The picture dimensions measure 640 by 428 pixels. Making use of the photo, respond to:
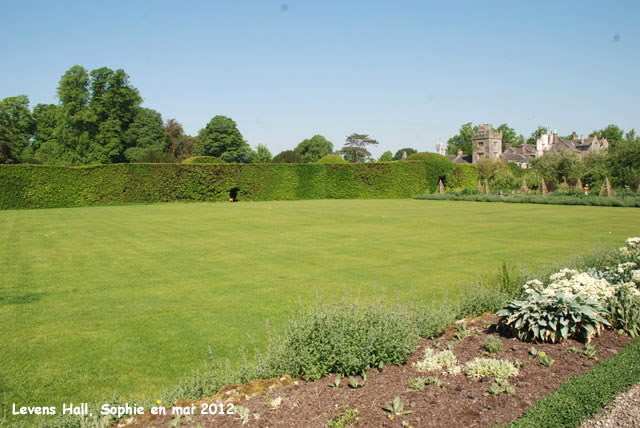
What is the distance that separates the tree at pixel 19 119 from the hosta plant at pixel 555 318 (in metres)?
63.7

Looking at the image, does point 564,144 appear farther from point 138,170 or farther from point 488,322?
point 488,322

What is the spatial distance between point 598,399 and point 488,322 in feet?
6.17

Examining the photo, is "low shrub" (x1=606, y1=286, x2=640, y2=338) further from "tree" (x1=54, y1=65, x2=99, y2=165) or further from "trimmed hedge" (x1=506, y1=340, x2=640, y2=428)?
"tree" (x1=54, y1=65, x2=99, y2=165)

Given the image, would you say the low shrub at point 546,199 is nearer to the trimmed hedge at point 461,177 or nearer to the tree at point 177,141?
the trimmed hedge at point 461,177

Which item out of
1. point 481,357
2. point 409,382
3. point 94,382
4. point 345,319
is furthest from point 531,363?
point 94,382

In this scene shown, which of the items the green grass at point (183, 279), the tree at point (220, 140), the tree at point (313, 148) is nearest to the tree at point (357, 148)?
the tree at point (313, 148)

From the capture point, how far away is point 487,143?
8356 centimetres

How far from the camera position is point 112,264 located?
973cm

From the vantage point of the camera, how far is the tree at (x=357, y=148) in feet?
363

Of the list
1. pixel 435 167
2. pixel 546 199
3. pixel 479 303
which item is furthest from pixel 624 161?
pixel 479 303

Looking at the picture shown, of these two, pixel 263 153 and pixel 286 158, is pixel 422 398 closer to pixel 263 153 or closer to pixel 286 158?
pixel 286 158

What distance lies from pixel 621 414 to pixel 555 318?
4.24 ft

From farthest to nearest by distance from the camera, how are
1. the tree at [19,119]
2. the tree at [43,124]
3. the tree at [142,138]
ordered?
the tree at [43,124] → the tree at [19,119] → the tree at [142,138]

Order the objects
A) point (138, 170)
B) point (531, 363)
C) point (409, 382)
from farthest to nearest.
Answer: point (138, 170) < point (531, 363) < point (409, 382)
